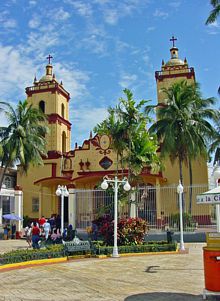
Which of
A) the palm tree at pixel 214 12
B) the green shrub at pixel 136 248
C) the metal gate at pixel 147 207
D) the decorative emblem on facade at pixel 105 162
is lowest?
the green shrub at pixel 136 248

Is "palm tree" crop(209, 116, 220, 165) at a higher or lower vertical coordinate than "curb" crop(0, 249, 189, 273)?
higher

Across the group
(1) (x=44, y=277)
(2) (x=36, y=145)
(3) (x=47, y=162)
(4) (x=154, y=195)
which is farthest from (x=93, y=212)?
(3) (x=47, y=162)

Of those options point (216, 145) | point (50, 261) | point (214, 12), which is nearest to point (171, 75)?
point (216, 145)

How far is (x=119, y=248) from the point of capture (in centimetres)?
1543

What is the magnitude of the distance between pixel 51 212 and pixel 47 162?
4644mm

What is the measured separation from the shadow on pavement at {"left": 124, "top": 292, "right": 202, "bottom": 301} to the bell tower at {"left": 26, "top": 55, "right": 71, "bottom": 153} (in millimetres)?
29682

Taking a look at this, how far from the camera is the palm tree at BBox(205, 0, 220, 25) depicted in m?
19.8

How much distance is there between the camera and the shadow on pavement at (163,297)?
7.43 m

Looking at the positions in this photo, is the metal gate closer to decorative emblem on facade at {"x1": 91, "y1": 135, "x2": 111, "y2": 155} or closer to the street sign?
decorative emblem on facade at {"x1": 91, "y1": 135, "x2": 111, "y2": 155}

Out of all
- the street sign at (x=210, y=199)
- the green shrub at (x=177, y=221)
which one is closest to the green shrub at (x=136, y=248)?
the green shrub at (x=177, y=221)

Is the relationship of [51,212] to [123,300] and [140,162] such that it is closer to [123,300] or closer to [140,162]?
[140,162]

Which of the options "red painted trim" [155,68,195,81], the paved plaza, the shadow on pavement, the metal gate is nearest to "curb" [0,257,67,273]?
the paved plaza

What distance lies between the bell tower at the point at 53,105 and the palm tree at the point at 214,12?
67.8ft

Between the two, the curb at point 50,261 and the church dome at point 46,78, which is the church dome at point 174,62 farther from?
the curb at point 50,261
